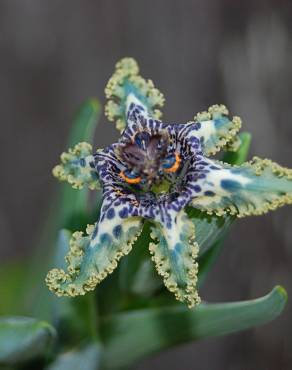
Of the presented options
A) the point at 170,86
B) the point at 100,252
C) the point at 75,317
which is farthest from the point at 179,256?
the point at 170,86

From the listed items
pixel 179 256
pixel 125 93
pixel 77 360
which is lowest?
pixel 77 360

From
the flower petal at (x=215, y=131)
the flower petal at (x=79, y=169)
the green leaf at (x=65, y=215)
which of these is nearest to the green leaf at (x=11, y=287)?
the green leaf at (x=65, y=215)

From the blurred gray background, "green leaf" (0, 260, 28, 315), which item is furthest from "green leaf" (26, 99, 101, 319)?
the blurred gray background

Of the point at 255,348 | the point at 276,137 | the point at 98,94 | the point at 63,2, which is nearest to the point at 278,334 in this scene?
the point at 255,348

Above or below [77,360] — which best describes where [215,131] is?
above

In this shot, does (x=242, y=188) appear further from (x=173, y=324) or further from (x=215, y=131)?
(x=173, y=324)

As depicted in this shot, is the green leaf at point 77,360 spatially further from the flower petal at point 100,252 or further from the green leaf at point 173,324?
the flower petal at point 100,252
